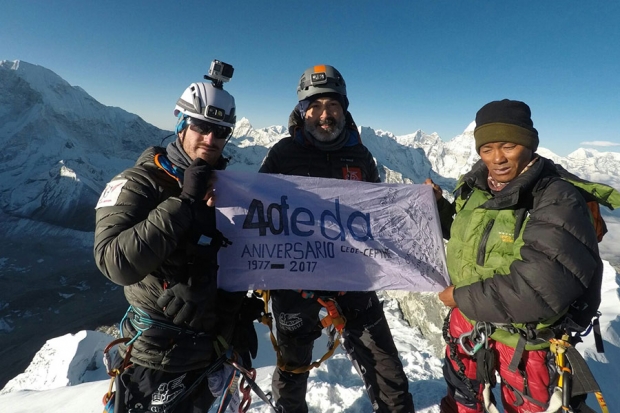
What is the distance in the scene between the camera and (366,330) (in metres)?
5.38

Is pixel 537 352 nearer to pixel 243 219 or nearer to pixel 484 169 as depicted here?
pixel 484 169

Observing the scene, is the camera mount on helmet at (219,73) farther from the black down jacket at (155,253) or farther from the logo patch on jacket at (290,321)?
the logo patch on jacket at (290,321)

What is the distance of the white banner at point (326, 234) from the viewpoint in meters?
4.52

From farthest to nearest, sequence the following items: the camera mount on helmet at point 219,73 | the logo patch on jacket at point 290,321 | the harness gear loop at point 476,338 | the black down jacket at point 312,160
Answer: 1. the black down jacket at point 312,160
2. the logo patch on jacket at point 290,321
3. the camera mount on helmet at point 219,73
4. the harness gear loop at point 476,338

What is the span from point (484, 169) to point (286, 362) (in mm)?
4346

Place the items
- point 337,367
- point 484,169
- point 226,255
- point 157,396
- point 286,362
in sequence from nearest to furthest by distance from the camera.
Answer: point 157,396
point 484,169
point 226,255
point 286,362
point 337,367

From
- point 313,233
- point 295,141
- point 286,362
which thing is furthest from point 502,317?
point 295,141

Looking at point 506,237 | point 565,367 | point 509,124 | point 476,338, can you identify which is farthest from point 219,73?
point 565,367

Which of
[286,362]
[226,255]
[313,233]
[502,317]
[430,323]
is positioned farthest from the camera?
[430,323]

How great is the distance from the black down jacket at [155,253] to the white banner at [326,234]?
22.7 inches

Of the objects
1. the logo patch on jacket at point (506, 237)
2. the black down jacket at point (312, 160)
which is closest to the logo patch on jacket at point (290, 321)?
the black down jacket at point (312, 160)

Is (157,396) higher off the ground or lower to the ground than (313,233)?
lower

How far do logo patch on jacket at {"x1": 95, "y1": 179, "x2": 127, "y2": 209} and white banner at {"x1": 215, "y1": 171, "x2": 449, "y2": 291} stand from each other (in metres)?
1.23

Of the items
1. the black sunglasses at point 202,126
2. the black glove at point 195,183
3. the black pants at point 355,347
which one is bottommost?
the black pants at point 355,347
